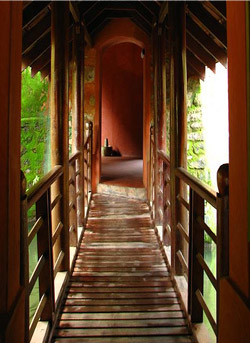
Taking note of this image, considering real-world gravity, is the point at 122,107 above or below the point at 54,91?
above

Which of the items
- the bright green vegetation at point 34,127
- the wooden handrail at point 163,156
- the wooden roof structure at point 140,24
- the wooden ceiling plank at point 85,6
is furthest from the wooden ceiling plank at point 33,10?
the bright green vegetation at point 34,127

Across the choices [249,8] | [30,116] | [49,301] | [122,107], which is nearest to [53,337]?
[49,301]

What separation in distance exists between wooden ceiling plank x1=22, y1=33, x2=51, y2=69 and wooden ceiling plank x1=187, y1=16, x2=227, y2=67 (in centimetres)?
172

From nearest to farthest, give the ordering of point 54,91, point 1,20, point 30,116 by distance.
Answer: point 1,20 → point 54,91 → point 30,116

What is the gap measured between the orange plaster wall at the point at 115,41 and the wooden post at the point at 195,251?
360 centimetres

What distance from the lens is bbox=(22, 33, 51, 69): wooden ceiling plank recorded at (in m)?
4.61

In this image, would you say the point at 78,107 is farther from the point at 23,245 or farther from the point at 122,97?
the point at 122,97

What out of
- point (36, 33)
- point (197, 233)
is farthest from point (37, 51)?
point (197, 233)

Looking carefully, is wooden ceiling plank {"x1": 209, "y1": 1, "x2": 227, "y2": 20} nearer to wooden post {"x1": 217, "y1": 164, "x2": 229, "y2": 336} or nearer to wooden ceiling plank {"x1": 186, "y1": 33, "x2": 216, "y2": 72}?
wooden ceiling plank {"x1": 186, "y1": 33, "x2": 216, "y2": 72}

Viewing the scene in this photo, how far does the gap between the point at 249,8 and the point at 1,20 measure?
2.55 ft

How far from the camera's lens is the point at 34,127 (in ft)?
23.3

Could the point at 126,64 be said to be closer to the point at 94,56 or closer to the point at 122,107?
the point at 122,107

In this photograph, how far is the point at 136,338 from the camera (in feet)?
7.27

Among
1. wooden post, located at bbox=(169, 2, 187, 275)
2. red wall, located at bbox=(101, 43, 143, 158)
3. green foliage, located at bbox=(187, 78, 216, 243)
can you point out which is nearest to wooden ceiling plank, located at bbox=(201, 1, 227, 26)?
wooden post, located at bbox=(169, 2, 187, 275)
